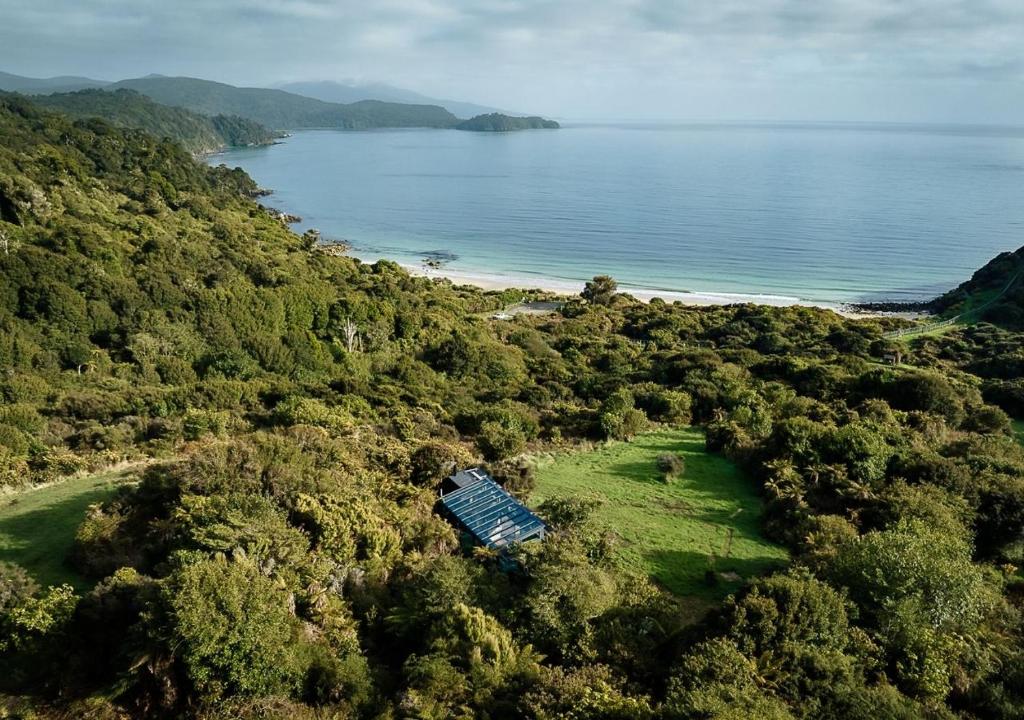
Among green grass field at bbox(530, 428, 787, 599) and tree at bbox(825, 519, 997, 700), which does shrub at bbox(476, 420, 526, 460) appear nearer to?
green grass field at bbox(530, 428, 787, 599)

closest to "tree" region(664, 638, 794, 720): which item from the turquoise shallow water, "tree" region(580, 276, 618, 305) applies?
"tree" region(580, 276, 618, 305)

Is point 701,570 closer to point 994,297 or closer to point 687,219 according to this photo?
point 994,297

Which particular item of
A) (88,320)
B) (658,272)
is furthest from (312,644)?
(658,272)

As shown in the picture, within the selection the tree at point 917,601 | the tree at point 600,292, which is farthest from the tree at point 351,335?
the tree at point 917,601

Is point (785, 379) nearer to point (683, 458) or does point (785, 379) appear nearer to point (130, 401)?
point (683, 458)

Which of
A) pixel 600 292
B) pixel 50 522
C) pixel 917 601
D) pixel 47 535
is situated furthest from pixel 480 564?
pixel 600 292
